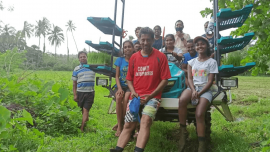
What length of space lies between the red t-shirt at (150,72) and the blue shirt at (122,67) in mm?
875

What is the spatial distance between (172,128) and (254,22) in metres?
3.21

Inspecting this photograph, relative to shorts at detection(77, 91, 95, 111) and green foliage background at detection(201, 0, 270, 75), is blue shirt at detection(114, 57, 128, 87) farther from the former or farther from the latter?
green foliage background at detection(201, 0, 270, 75)

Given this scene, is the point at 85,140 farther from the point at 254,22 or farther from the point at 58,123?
the point at 254,22

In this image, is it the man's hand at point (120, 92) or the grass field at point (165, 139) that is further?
the man's hand at point (120, 92)

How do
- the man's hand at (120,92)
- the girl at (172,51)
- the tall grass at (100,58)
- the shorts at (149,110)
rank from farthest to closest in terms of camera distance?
the girl at (172,51)
the tall grass at (100,58)
the man's hand at (120,92)
the shorts at (149,110)

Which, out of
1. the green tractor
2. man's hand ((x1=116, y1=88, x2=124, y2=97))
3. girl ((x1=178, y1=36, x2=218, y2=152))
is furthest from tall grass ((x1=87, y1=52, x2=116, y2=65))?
girl ((x1=178, y1=36, x2=218, y2=152))

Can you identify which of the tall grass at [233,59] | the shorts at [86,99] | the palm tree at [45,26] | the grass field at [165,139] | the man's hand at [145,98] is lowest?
the grass field at [165,139]

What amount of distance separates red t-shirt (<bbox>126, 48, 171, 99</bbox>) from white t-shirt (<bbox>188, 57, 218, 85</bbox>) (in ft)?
2.38

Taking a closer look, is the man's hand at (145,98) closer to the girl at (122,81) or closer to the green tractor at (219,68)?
the green tractor at (219,68)

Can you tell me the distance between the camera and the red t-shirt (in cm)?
346

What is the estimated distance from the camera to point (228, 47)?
417 cm

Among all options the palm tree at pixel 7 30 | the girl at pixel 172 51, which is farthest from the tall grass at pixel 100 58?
the palm tree at pixel 7 30

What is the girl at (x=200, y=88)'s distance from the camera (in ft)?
12.0

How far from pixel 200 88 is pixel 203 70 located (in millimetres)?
291
